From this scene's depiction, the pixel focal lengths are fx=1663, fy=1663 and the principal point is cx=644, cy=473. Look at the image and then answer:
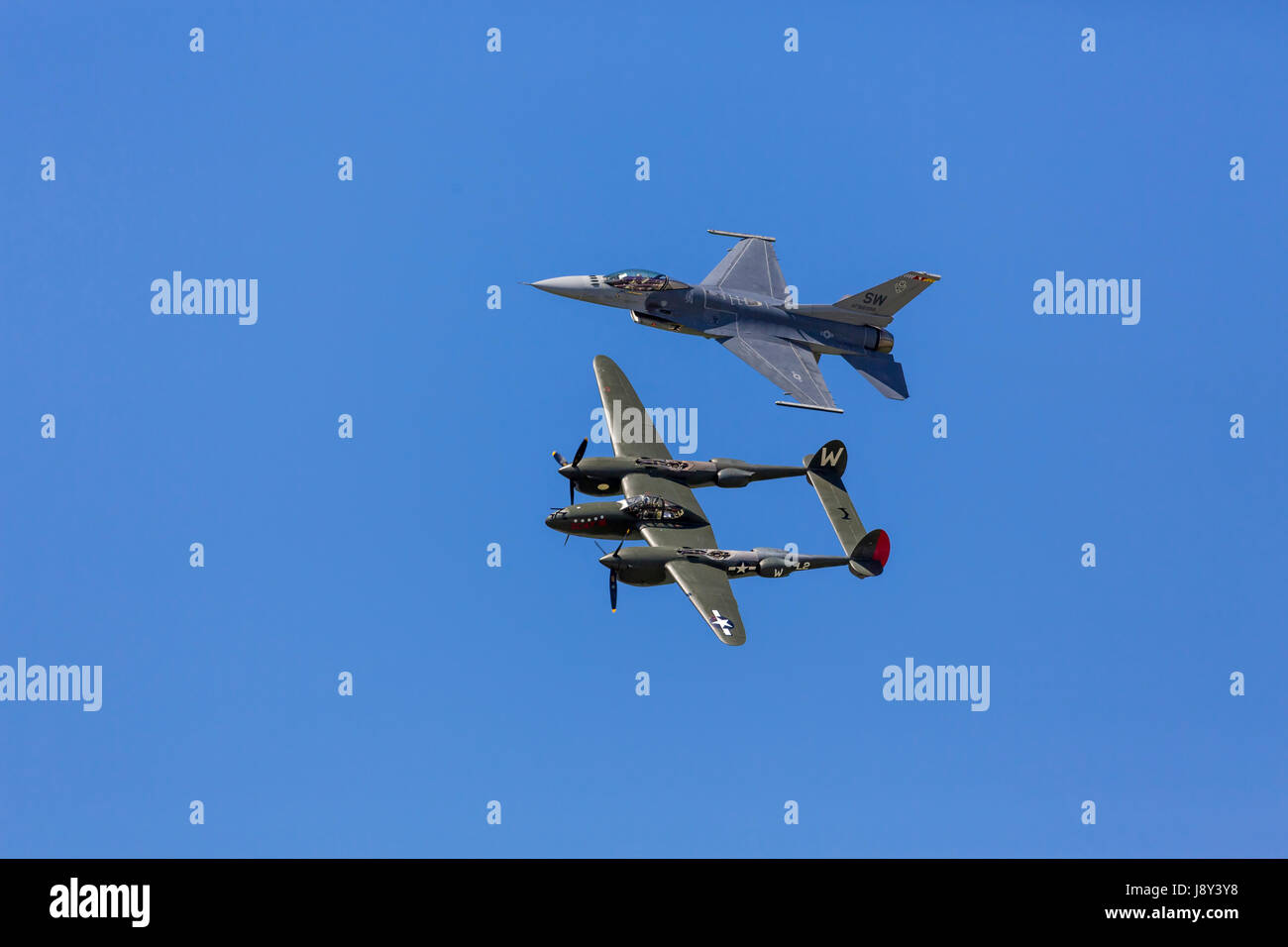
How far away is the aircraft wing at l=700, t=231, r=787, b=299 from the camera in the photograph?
185ft

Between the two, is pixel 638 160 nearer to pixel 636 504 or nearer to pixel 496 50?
pixel 496 50

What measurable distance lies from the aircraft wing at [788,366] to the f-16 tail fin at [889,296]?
7.14 ft

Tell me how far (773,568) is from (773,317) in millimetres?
8445

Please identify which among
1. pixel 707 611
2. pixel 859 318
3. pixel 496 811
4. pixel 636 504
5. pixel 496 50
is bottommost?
pixel 496 811

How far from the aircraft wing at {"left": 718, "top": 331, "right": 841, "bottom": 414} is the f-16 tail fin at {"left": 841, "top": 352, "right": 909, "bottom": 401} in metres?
1.47

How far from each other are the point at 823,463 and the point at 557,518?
9225mm

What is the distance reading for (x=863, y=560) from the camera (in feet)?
168

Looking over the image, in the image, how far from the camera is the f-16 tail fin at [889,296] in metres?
53.6

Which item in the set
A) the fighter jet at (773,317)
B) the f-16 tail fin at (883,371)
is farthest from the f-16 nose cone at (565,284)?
the f-16 tail fin at (883,371)

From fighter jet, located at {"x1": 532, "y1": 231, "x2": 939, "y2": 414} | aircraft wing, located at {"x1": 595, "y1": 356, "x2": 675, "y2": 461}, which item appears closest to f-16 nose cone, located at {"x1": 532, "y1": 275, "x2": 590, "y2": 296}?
fighter jet, located at {"x1": 532, "y1": 231, "x2": 939, "y2": 414}

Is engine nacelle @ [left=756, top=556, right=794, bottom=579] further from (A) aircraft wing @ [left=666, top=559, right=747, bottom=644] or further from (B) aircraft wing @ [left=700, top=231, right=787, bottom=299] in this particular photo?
(B) aircraft wing @ [left=700, top=231, right=787, bottom=299]

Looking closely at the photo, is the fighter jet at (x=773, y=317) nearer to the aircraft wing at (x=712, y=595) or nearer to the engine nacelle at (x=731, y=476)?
the engine nacelle at (x=731, y=476)

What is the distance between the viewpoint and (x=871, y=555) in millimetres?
51156

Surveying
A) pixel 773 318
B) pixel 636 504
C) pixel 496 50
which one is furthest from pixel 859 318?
pixel 496 50
